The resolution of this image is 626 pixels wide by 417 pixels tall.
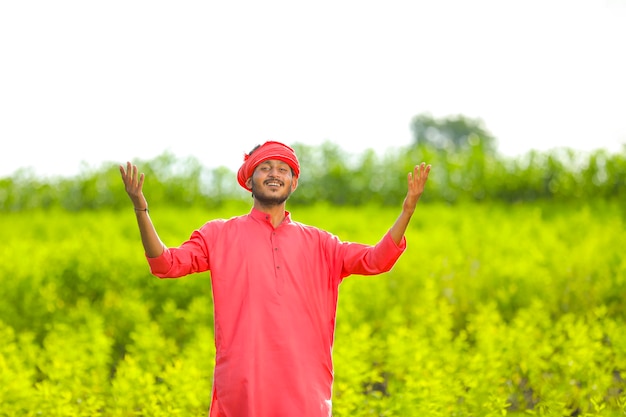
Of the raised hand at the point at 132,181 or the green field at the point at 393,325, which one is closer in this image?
the raised hand at the point at 132,181

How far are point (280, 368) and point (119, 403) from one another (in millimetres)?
2046

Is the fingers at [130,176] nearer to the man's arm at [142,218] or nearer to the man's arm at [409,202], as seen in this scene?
the man's arm at [142,218]

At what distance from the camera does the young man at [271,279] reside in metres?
3.20

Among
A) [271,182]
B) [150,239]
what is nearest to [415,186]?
[271,182]

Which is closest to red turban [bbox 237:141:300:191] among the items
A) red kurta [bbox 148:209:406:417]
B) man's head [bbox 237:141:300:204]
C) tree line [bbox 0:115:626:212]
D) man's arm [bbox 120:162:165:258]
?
man's head [bbox 237:141:300:204]

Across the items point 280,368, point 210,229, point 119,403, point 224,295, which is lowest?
point 119,403

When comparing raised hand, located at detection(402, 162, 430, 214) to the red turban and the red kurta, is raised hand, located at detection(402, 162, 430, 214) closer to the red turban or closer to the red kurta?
the red kurta

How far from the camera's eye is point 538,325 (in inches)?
279

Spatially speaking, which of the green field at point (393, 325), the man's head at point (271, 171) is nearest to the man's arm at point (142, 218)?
the man's head at point (271, 171)

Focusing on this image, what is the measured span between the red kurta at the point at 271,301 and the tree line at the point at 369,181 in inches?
448

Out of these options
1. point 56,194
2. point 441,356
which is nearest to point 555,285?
point 441,356

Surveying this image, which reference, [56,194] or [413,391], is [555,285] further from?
[56,194]

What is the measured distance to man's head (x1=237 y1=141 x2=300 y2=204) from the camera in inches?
133

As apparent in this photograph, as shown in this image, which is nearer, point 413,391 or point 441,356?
point 413,391
